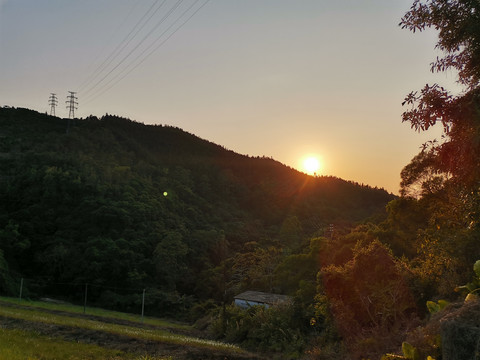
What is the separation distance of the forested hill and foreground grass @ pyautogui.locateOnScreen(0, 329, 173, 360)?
4343 cm

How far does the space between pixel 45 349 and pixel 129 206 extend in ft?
218

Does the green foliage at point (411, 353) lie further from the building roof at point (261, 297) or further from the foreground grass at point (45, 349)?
the building roof at point (261, 297)

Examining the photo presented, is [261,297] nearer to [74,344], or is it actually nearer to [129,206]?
[74,344]

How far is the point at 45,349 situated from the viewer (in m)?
14.7

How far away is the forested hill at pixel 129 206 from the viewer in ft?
219

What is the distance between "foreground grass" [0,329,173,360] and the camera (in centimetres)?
1315

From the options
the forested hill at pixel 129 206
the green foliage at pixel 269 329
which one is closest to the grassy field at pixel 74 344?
the green foliage at pixel 269 329

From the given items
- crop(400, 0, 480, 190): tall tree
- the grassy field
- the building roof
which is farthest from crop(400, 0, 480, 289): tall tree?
the building roof

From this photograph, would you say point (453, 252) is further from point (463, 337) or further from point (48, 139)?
point (48, 139)

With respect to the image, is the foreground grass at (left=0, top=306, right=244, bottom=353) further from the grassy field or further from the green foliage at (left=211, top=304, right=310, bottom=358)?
the green foliage at (left=211, top=304, right=310, bottom=358)

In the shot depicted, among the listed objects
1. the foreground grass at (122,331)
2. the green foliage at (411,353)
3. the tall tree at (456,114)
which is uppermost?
the tall tree at (456,114)

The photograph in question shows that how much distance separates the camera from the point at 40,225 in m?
72.1

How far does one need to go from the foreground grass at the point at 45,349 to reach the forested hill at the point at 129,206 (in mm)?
43427

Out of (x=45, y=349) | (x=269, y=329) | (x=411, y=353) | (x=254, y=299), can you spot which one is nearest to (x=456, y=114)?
(x=411, y=353)
